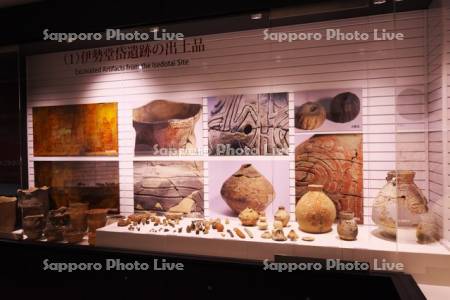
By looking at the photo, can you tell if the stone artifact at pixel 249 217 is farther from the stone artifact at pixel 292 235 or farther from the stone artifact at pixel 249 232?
the stone artifact at pixel 292 235

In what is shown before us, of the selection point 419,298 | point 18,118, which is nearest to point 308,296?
point 419,298

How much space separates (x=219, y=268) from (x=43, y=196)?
202 centimetres

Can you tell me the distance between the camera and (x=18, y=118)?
3.49 meters

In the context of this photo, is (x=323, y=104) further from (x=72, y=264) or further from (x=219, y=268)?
(x=72, y=264)

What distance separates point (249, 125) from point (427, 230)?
148 cm

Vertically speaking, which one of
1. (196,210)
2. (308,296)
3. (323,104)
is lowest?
(308,296)

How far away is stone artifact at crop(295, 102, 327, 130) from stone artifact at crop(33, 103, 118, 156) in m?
1.74

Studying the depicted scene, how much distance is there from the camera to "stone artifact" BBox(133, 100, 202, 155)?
10.3ft

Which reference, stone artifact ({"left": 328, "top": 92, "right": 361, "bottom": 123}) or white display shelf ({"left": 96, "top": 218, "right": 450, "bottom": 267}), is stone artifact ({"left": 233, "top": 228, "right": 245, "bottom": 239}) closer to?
white display shelf ({"left": 96, "top": 218, "right": 450, "bottom": 267})

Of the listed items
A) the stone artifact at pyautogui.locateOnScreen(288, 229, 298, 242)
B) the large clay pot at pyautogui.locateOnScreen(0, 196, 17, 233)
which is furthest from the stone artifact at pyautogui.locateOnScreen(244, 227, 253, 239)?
the large clay pot at pyautogui.locateOnScreen(0, 196, 17, 233)

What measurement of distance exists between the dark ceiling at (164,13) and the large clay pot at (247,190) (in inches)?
46.7

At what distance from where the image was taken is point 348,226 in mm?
2309

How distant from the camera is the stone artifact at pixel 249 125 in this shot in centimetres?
268

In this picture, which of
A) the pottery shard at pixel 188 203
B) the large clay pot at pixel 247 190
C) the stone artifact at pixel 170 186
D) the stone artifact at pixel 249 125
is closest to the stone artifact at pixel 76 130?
the stone artifact at pixel 170 186
